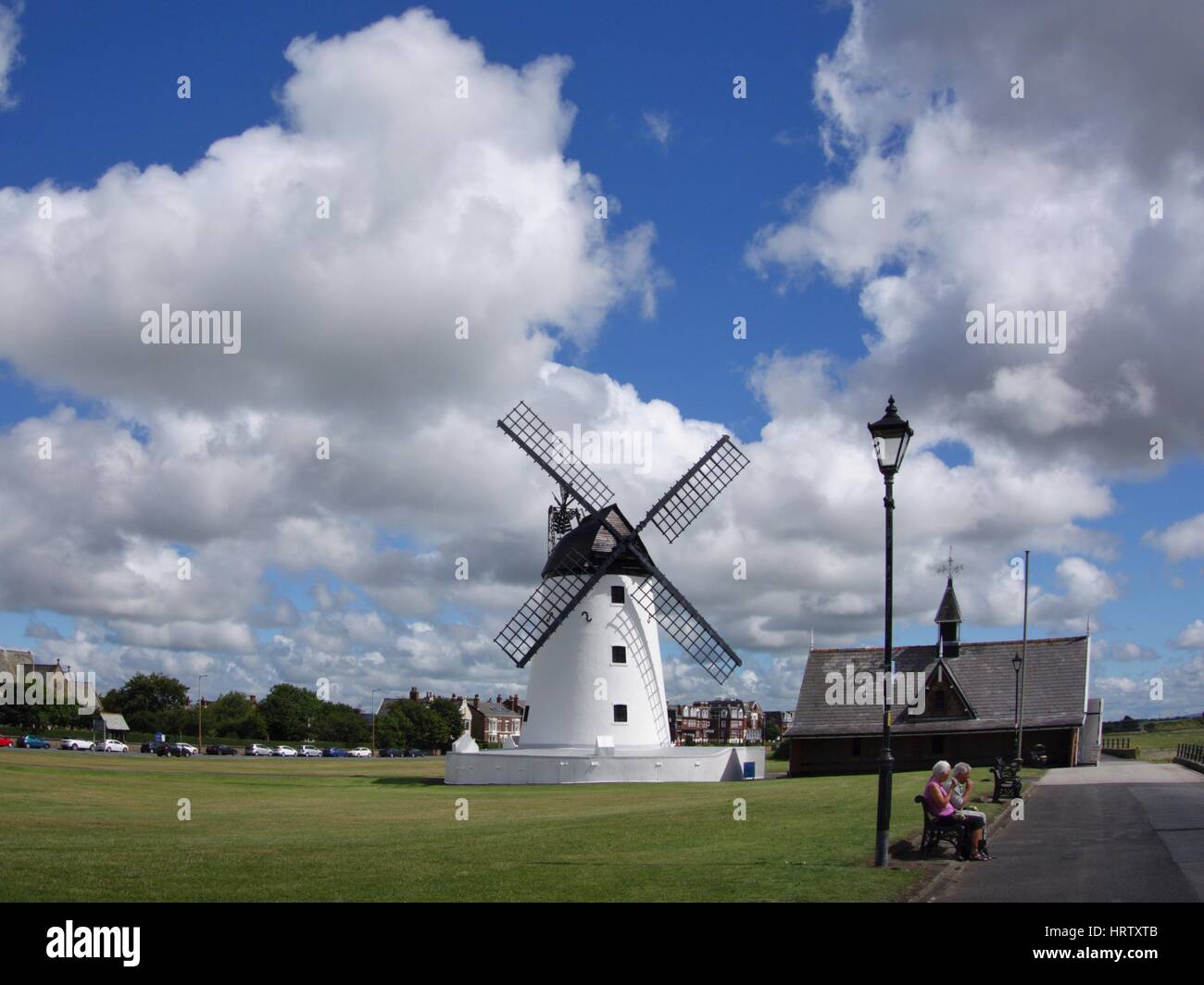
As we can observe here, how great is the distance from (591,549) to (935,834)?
34.7 meters

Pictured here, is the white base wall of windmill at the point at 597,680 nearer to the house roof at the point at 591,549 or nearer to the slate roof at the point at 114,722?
the house roof at the point at 591,549

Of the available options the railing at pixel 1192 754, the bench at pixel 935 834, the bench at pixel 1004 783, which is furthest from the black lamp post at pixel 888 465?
the railing at pixel 1192 754

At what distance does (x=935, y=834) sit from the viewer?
53.3 feet

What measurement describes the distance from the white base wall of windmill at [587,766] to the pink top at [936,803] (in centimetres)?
3129

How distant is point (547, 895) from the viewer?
12867mm

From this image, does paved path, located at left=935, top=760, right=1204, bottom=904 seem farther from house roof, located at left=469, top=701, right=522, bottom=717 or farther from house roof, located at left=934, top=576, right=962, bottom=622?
house roof, located at left=469, top=701, right=522, bottom=717

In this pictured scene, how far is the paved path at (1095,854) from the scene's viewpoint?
Result: 43.5ft

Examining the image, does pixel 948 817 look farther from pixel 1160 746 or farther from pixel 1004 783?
pixel 1160 746

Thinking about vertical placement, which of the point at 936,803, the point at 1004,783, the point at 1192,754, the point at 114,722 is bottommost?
the point at 114,722

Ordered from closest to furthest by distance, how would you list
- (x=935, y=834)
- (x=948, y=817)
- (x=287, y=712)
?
(x=948, y=817), (x=935, y=834), (x=287, y=712)

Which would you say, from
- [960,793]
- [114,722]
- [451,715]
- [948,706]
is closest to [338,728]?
[451,715]
